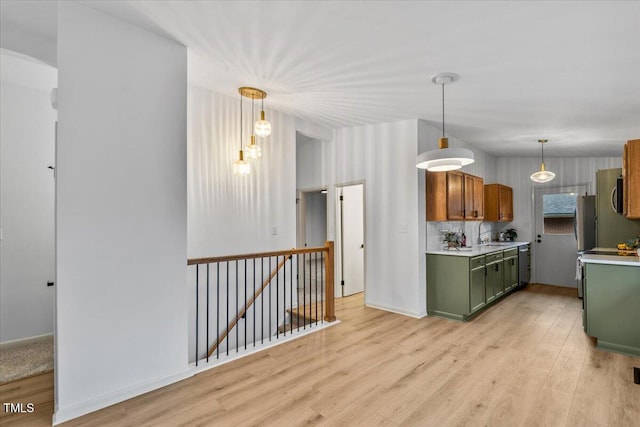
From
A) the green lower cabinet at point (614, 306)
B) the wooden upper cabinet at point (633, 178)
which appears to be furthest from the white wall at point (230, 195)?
the wooden upper cabinet at point (633, 178)

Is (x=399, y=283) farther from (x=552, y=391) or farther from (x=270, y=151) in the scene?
(x=270, y=151)

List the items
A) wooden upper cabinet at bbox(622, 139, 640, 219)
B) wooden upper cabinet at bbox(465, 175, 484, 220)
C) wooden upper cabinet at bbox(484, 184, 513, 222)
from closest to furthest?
wooden upper cabinet at bbox(622, 139, 640, 219) < wooden upper cabinet at bbox(465, 175, 484, 220) < wooden upper cabinet at bbox(484, 184, 513, 222)

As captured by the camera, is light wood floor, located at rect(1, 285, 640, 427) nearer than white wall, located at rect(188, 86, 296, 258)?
Yes

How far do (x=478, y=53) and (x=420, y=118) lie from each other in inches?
71.8

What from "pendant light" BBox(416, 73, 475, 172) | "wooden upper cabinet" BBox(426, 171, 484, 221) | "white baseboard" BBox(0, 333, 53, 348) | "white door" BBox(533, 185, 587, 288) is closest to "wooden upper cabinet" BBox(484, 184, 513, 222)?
"white door" BBox(533, 185, 587, 288)

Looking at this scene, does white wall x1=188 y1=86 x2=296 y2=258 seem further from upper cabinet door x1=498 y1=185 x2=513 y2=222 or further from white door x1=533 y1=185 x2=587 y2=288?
white door x1=533 y1=185 x2=587 y2=288

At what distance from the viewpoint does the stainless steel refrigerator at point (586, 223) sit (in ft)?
18.6

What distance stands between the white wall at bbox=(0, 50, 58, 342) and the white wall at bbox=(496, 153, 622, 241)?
315 inches

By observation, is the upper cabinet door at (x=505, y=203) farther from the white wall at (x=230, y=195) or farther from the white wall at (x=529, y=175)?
the white wall at (x=230, y=195)

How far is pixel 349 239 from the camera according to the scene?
583cm

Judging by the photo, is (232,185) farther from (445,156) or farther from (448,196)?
(448,196)

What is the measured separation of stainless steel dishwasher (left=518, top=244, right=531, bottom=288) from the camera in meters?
6.34

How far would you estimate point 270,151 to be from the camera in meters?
4.61

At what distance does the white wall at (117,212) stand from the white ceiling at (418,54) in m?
0.32
